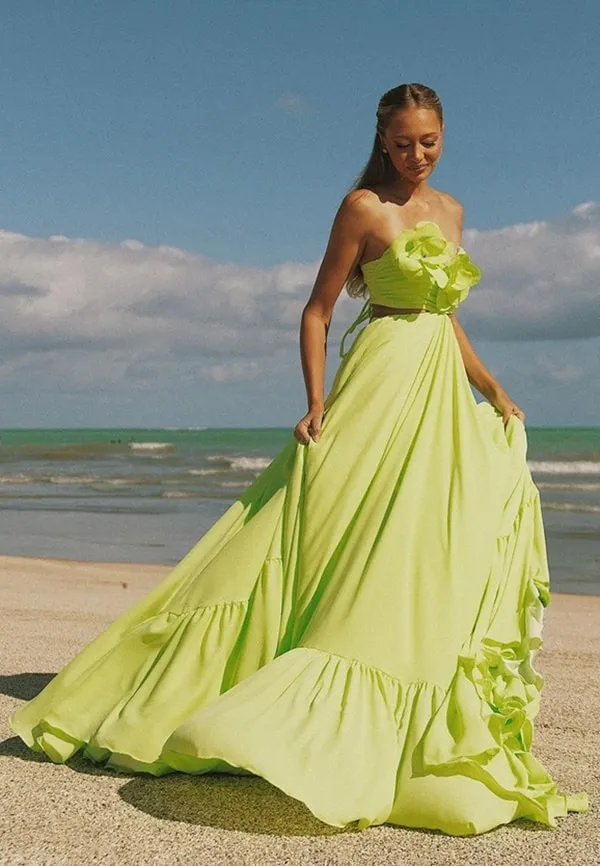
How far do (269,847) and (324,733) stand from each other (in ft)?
1.03

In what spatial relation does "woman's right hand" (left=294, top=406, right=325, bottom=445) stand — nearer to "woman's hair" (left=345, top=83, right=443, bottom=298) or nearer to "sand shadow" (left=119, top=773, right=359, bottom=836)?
"woman's hair" (left=345, top=83, right=443, bottom=298)

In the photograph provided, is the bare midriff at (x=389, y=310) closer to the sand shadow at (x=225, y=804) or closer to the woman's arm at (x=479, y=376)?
the woman's arm at (x=479, y=376)

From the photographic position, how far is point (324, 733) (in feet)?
9.24

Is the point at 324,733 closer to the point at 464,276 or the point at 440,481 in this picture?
the point at 440,481

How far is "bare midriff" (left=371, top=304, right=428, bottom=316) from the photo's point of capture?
360 cm

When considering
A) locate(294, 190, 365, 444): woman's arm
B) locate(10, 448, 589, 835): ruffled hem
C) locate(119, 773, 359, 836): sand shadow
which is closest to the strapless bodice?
locate(294, 190, 365, 444): woman's arm

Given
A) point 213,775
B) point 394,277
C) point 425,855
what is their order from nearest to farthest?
1. point 425,855
2. point 213,775
3. point 394,277

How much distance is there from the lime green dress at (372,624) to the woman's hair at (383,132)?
70 mm

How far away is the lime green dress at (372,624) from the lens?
9.22 ft

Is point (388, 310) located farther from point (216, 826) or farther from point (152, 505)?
point (152, 505)

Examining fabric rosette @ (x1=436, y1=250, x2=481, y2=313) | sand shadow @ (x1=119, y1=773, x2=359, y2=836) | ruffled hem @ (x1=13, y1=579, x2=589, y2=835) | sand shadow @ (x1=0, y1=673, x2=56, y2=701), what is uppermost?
fabric rosette @ (x1=436, y1=250, x2=481, y2=313)

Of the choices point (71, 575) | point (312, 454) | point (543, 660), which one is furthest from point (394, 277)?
point (71, 575)

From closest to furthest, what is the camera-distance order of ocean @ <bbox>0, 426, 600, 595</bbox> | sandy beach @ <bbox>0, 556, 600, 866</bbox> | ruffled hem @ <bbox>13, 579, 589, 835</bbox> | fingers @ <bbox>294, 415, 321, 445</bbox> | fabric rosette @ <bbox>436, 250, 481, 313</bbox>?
sandy beach @ <bbox>0, 556, 600, 866</bbox> < ruffled hem @ <bbox>13, 579, 589, 835</bbox> < fingers @ <bbox>294, 415, 321, 445</bbox> < fabric rosette @ <bbox>436, 250, 481, 313</bbox> < ocean @ <bbox>0, 426, 600, 595</bbox>

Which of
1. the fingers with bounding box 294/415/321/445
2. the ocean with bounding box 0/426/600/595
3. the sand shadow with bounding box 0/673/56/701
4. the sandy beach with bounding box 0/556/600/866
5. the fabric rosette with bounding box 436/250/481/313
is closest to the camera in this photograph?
the sandy beach with bounding box 0/556/600/866
